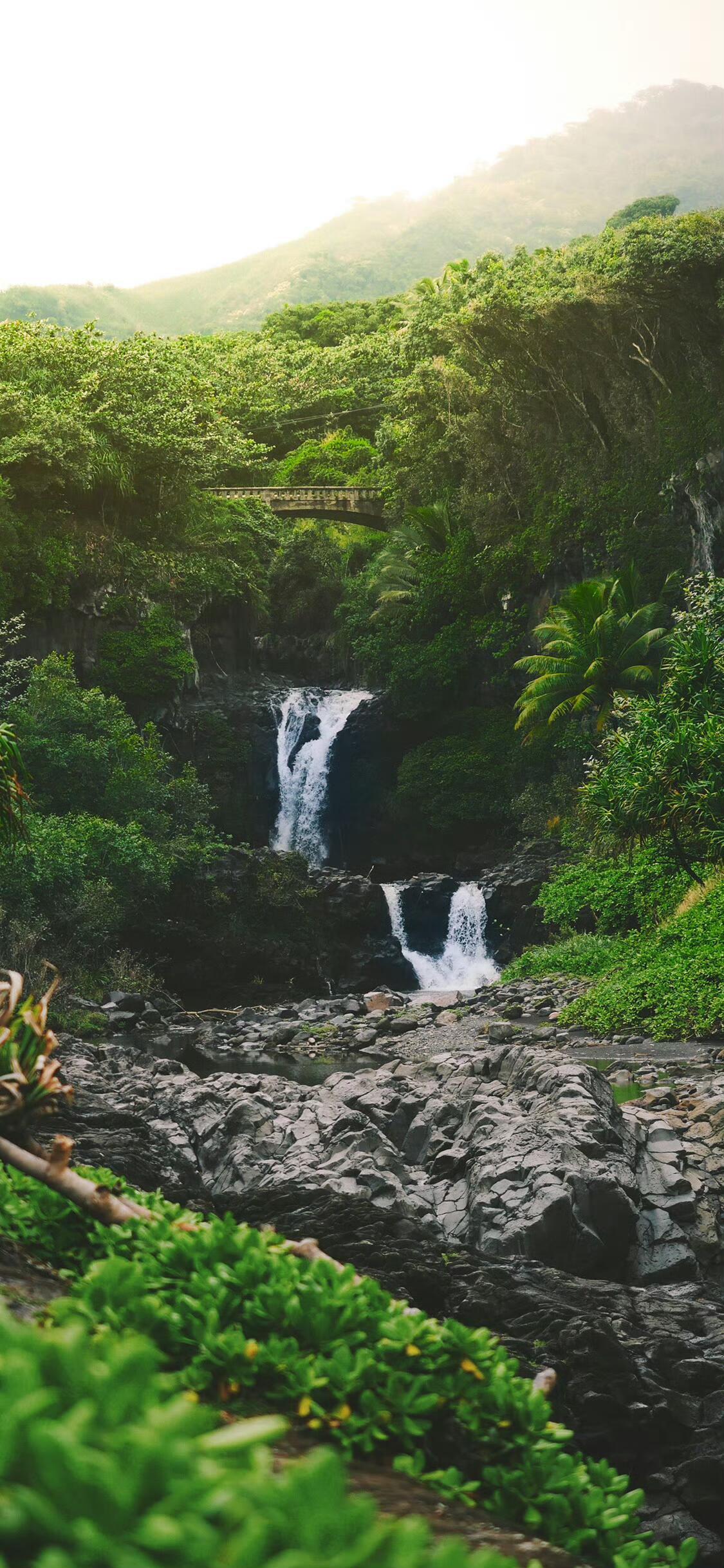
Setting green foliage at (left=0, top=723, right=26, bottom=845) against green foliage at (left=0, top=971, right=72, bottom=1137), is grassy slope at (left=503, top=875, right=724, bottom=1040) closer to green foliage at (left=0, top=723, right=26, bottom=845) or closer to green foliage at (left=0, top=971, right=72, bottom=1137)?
green foliage at (left=0, top=723, right=26, bottom=845)

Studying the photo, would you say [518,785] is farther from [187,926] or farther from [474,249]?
[474,249]

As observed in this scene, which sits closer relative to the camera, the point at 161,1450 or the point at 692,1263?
the point at 161,1450

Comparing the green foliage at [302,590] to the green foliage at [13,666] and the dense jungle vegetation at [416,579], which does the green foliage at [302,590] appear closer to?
the dense jungle vegetation at [416,579]

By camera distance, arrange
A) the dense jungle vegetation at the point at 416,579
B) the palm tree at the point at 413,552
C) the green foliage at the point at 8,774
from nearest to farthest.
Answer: the green foliage at the point at 8,774 < the dense jungle vegetation at the point at 416,579 < the palm tree at the point at 413,552

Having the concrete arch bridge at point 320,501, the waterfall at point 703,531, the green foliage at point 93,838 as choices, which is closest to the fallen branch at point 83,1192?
the green foliage at point 93,838

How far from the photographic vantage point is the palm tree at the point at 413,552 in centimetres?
3303

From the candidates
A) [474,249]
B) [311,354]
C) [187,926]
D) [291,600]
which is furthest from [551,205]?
[187,926]

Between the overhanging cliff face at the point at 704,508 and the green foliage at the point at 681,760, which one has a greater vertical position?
the overhanging cliff face at the point at 704,508

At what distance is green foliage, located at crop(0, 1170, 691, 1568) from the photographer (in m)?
2.58

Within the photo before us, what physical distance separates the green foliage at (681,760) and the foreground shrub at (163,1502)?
13969mm

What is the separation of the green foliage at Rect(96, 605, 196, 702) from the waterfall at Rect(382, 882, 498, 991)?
8389 millimetres

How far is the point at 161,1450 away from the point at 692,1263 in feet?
22.5

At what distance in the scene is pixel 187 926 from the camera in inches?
889

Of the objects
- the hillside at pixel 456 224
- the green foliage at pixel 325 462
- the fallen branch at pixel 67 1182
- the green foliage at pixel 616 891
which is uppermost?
the hillside at pixel 456 224
